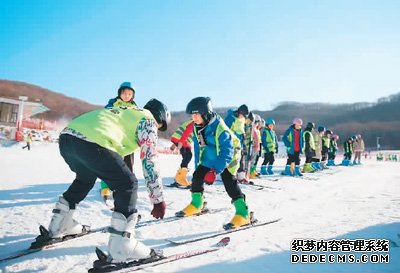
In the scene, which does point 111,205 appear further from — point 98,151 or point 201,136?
→ point 98,151

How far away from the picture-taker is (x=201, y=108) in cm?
396

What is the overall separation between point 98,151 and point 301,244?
237cm

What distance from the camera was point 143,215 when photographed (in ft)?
15.0

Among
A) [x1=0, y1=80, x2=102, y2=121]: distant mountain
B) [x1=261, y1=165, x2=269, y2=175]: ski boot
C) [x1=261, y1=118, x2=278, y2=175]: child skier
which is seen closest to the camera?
[x1=261, y1=118, x2=278, y2=175]: child skier

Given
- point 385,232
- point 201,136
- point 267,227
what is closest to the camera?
point 385,232

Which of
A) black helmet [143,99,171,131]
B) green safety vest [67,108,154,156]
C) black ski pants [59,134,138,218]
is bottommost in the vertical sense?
black ski pants [59,134,138,218]

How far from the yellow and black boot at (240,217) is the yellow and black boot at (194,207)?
2.17ft

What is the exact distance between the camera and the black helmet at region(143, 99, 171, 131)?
300cm

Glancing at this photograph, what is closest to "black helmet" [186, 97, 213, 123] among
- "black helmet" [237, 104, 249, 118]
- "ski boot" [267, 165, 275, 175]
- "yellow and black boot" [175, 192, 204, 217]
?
"yellow and black boot" [175, 192, 204, 217]

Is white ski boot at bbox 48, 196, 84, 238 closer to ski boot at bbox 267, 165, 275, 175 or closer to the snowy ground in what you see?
the snowy ground

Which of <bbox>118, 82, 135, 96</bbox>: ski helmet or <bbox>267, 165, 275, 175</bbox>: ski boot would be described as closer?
<bbox>118, 82, 135, 96</bbox>: ski helmet

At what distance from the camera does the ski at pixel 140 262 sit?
231 cm

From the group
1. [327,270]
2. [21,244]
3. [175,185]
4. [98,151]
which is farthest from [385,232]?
[175,185]

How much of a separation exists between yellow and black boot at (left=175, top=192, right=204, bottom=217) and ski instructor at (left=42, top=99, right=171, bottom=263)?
1736 mm
